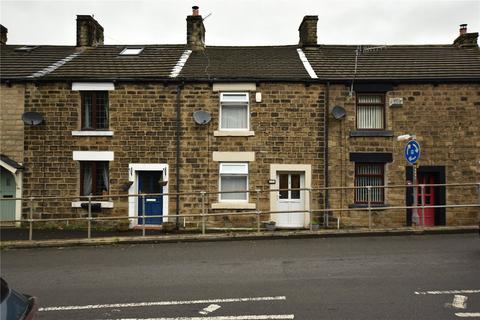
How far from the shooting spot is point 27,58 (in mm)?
15438

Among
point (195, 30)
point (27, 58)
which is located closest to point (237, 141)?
point (195, 30)

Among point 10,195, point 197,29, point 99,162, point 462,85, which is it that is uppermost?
point 197,29

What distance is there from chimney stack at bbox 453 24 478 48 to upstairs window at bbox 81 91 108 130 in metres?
14.2

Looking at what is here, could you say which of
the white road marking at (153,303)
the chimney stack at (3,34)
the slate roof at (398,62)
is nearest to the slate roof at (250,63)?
the slate roof at (398,62)

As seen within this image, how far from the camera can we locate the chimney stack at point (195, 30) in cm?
1661

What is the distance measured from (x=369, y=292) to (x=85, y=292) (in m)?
4.24

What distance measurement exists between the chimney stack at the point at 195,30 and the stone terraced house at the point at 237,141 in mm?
3589

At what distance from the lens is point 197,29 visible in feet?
54.7

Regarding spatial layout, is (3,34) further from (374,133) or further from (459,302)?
(459,302)

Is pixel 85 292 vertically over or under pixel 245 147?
under

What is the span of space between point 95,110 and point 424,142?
1144 centimetres

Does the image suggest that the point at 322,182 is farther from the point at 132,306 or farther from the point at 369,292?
the point at 132,306

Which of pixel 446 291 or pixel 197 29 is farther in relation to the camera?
pixel 197 29

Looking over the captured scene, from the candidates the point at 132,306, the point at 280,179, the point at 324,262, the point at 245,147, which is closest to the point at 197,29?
the point at 245,147
